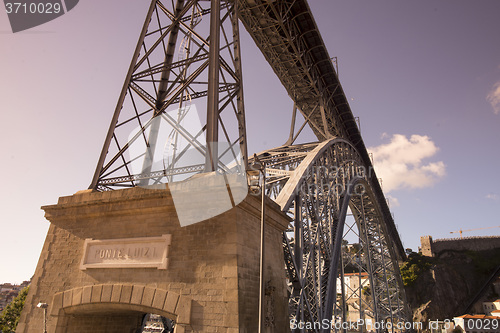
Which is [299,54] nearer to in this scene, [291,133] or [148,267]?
[291,133]

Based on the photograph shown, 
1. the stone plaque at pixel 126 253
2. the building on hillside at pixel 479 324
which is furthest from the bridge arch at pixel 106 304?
the building on hillside at pixel 479 324

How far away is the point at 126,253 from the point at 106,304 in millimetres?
1090

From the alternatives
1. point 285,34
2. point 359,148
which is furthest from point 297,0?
point 359,148

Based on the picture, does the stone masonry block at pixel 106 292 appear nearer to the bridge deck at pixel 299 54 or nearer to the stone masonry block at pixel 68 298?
the stone masonry block at pixel 68 298

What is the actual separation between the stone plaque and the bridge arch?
1.52 ft

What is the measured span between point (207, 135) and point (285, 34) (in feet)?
43.1

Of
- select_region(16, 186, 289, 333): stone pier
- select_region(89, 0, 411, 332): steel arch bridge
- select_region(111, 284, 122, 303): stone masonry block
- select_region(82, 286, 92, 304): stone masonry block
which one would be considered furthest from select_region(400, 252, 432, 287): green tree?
select_region(82, 286, 92, 304): stone masonry block

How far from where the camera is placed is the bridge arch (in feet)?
21.0

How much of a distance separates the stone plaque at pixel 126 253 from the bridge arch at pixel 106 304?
0.46 meters

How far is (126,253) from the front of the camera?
23.8 feet

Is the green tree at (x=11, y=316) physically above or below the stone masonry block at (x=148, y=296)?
below

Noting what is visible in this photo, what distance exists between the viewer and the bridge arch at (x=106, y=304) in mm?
6391

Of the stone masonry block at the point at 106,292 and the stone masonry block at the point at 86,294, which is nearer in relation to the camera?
the stone masonry block at the point at 106,292

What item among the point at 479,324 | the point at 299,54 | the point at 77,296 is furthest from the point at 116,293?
the point at 479,324
